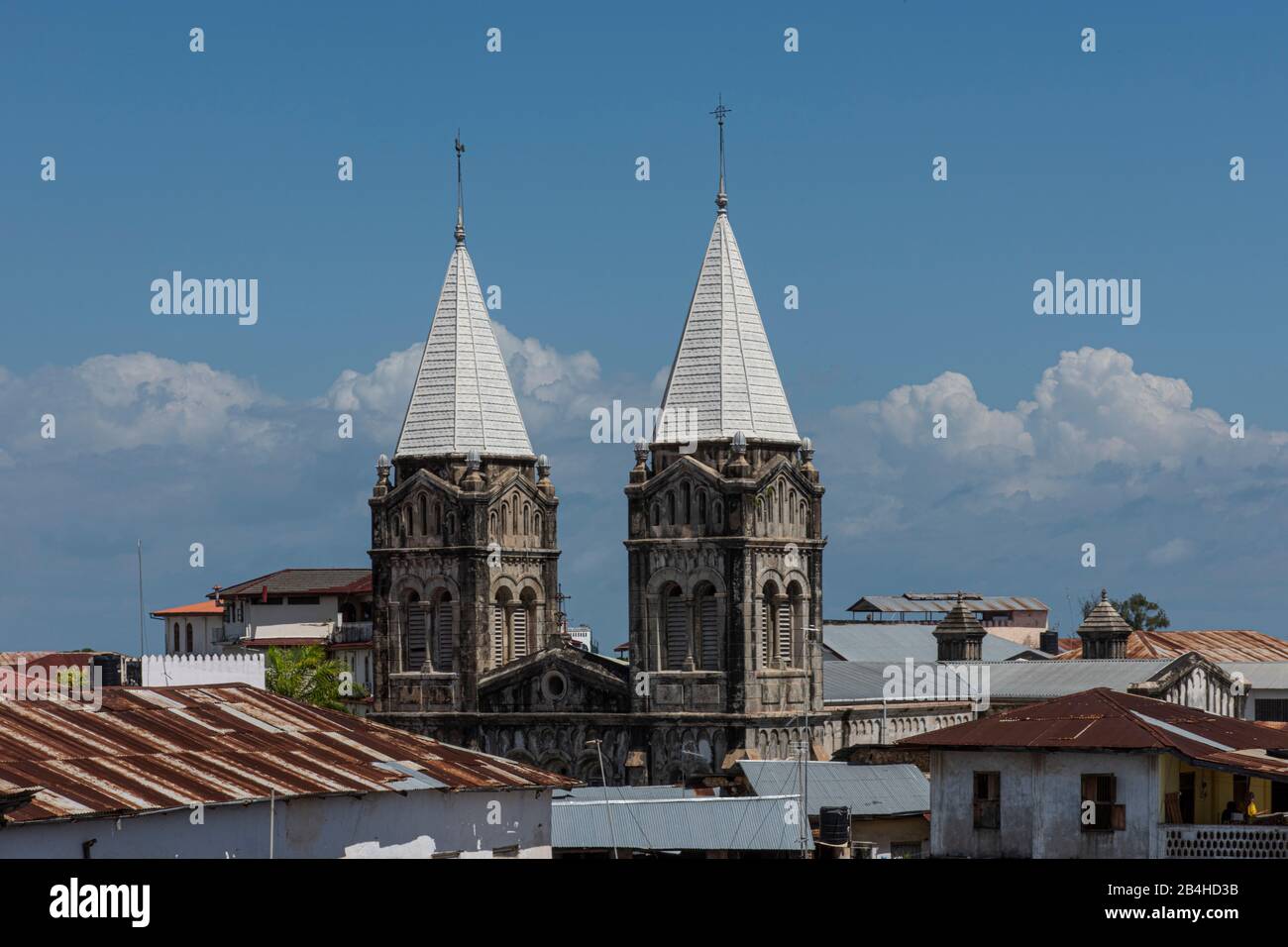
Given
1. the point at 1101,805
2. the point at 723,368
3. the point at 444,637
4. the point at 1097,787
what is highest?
the point at 723,368

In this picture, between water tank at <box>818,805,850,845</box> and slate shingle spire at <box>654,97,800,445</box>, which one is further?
slate shingle spire at <box>654,97,800,445</box>

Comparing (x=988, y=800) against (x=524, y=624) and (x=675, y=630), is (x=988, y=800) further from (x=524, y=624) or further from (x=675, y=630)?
(x=524, y=624)

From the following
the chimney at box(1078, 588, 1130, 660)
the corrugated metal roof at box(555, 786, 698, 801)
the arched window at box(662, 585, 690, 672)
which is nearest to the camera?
the corrugated metal roof at box(555, 786, 698, 801)

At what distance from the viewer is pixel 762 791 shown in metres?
76.9

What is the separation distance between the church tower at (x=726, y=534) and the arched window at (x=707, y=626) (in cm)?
5

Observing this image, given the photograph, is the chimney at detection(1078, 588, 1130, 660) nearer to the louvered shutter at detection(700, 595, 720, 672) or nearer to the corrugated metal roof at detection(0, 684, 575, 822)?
the louvered shutter at detection(700, 595, 720, 672)

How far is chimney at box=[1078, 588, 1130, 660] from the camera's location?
119 m

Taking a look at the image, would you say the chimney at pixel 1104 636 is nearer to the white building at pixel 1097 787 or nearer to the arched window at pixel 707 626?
the arched window at pixel 707 626

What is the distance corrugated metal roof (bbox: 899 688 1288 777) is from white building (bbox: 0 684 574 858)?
397 inches

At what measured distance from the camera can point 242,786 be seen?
4569 cm

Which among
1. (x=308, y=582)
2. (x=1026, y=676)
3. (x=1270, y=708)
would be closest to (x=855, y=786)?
(x=1026, y=676)

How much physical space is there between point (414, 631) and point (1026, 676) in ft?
99.6

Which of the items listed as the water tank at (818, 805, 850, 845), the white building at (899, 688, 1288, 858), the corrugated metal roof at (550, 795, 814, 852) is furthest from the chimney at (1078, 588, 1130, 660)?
the white building at (899, 688, 1288, 858)

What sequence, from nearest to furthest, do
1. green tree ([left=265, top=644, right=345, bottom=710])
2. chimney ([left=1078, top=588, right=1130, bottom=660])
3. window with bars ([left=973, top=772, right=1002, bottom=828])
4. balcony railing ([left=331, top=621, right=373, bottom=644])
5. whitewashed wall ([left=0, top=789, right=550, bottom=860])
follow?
whitewashed wall ([left=0, top=789, right=550, bottom=860]), window with bars ([left=973, top=772, right=1002, bottom=828]), green tree ([left=265, top=644, right=345, bottom=710]), chimney ([left=1078, top=588, right=1130, bottom=660]), balcony railing ([left=331, top=621, right=373, bottom=644])
